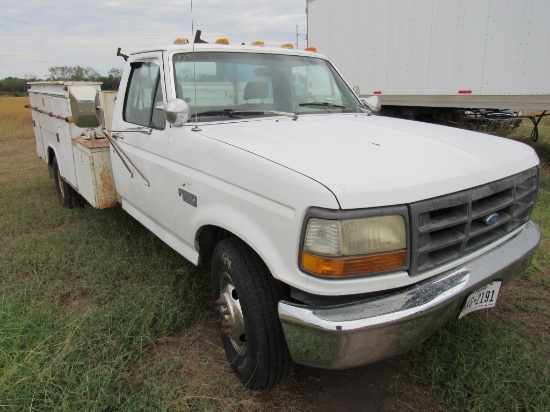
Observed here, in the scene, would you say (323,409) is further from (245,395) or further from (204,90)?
(204,90)

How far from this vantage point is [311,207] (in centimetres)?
168

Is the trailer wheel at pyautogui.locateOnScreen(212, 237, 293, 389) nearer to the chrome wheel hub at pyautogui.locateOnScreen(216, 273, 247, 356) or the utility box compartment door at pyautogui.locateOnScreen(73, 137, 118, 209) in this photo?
the chrome wheel hub at pyautogui.locateOnScreen(216, 273, 247, 356)

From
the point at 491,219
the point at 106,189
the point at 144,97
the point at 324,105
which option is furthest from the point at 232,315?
the point at 106,189

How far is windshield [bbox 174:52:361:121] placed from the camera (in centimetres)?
282

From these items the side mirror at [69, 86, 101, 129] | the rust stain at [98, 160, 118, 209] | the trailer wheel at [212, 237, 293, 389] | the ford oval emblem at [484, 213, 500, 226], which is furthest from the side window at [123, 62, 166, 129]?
the ford oval emblem at [484, 213, 500, 226]

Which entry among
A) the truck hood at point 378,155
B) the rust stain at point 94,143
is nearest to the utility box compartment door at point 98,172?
the rust stain at point 94,143

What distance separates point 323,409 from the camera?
222cm

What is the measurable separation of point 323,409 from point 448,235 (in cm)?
114

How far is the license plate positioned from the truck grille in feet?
0.71

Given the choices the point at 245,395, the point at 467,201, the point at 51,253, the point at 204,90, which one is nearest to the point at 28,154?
the point at 51,253

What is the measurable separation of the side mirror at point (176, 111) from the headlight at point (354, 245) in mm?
1260

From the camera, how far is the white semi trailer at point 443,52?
6.49 meters

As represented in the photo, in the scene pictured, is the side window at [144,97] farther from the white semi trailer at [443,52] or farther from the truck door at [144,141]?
the white semi trailer at [443,52]

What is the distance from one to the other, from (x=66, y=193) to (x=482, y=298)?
4946 mm
